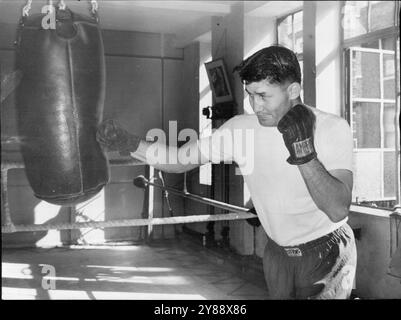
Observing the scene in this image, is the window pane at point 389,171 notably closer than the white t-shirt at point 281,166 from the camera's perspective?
No

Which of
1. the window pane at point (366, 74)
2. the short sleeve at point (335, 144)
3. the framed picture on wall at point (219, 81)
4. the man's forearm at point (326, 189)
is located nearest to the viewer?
the man's forearm at point (326, 189)

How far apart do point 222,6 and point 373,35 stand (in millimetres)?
1021

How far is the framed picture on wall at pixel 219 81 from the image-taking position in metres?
2.72

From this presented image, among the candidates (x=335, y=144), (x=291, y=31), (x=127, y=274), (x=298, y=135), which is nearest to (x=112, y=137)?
(x=298, y=135)

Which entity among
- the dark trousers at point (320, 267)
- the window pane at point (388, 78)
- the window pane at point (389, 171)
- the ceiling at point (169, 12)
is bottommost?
the dark trousers at point (320, 267)

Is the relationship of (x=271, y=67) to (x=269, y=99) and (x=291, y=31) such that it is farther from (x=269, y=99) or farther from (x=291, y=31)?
(x=291, y=31)

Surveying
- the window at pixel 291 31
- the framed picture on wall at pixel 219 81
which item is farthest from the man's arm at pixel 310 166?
the framed picture on wall at pixel 219 81

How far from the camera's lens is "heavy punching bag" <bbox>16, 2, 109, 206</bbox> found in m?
1.41

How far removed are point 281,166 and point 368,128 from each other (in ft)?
3.48

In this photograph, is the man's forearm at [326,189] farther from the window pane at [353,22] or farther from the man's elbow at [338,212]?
the window pane at [353,22]

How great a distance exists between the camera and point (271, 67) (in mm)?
1414

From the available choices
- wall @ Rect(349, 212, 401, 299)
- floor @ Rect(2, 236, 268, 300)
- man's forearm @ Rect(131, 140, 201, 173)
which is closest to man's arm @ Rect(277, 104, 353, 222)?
man's forearm @ Rect(131, 140, 201, 173)

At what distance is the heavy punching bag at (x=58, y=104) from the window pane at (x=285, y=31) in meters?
1.21
